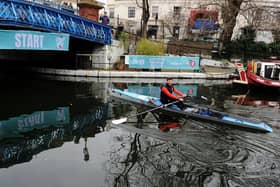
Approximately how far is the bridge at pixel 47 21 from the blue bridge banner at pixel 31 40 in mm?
396

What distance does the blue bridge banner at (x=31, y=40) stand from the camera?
16703 millimetres

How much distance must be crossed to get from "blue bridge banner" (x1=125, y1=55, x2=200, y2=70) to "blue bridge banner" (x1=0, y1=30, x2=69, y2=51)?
24.0ft

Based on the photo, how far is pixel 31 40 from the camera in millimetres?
18234

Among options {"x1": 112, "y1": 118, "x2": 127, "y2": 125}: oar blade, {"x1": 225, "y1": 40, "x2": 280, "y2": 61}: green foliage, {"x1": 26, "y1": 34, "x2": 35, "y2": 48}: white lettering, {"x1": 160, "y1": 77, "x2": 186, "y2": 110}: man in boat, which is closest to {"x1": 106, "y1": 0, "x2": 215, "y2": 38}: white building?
{"x1": 225, "y1": 40, "x2": 280, "y2": 61}: green foliage

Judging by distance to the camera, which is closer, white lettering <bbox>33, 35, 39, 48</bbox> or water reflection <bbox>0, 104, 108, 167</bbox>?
water reflection <bbox>0, 104, 108, 167</bbox>

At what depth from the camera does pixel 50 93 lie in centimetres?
1766

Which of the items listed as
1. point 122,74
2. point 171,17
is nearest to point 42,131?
point 122,74

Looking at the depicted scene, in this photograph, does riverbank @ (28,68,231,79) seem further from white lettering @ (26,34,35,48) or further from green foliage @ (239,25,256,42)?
green foliage @ (239,25,256,42)

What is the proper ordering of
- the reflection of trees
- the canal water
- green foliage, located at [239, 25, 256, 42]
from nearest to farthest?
the reflection of trees, the canal water, green foliage, located at [239, 25, 256, 42]

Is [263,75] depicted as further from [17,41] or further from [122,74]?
[17,41]

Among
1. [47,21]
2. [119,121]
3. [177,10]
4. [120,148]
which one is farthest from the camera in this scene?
[177,10]

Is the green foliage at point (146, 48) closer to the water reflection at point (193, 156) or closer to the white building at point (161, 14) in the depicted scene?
the water reflection at point (193, 156)

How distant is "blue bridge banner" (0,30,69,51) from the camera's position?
16.7m

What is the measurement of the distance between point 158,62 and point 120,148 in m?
18.0
